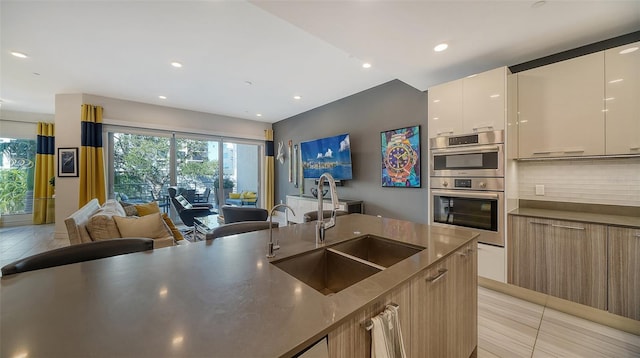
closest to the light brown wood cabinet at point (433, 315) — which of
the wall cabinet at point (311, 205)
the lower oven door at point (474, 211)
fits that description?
the lower oven door at point (474, 211)

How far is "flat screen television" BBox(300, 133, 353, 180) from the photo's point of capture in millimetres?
4395

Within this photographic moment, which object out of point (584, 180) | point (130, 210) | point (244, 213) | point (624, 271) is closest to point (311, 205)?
point (244, 213)

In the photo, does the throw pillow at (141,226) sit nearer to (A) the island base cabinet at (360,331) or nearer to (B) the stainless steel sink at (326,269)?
(B) the stainless steel sink at (326,269)

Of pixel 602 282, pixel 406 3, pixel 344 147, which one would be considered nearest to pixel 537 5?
pixel 406 3

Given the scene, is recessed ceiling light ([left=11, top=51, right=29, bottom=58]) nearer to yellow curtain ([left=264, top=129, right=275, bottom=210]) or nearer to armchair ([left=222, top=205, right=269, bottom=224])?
armchair ([left=222, top=205, right=269, bottom=224])

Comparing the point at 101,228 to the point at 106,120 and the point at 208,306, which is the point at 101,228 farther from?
the point at 106,120

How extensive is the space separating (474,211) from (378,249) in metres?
1.62

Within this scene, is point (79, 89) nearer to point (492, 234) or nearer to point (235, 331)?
point (235, 331)

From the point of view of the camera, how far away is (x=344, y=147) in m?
4.41

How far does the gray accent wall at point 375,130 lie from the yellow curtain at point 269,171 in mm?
1761

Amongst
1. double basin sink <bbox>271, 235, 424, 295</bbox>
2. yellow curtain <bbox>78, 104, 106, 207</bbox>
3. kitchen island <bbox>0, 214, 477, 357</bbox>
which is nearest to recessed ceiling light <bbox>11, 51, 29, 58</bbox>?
yellow curtain <bbox>78, 104, 106, 207</bbox>

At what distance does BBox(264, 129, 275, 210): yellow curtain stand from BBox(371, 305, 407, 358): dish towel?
19.7 feet

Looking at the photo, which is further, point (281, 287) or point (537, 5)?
point (537, 5)

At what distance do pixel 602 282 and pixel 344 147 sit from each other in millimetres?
3446
